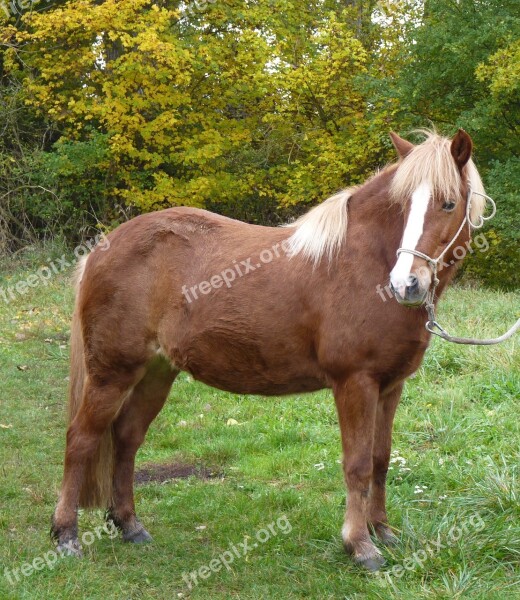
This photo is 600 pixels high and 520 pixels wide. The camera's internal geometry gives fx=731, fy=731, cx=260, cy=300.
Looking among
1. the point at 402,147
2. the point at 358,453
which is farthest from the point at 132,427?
the point at 402,147

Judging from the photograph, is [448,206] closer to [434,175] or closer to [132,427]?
[434,175]

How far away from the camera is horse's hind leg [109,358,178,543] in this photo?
464 cm

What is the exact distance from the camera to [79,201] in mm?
17125

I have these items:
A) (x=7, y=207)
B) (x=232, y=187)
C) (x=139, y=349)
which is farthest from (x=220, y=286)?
(x=7, y=207)

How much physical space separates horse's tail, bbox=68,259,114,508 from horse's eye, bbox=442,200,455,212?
92.6 inches

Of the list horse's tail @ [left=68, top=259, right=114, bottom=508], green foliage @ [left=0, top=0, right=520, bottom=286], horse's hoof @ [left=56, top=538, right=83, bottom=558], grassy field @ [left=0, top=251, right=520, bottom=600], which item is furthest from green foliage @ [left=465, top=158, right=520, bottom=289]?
horse's hoof @ [left=56, top=538, right=83, bottom=558]

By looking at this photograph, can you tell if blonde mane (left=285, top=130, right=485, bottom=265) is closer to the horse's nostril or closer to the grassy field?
the horse's nostril

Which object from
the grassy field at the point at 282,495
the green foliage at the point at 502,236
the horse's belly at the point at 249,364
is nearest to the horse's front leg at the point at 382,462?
the grassy field at the point at 282,495

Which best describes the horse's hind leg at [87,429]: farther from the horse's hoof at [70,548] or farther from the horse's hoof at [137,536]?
the horse's hoof at [137,536]

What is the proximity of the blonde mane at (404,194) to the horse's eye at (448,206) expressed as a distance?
0.03 m

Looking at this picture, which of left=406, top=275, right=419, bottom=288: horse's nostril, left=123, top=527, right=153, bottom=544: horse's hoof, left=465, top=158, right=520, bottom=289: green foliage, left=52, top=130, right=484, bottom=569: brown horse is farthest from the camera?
left=465, top=158, right=520, bottom=289: green foliage

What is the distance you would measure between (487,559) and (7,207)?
1488 centimetres

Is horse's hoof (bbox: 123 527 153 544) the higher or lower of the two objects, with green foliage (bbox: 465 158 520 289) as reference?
higher

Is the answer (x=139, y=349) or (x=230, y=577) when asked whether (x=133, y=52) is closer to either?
(x=139, y=349)
